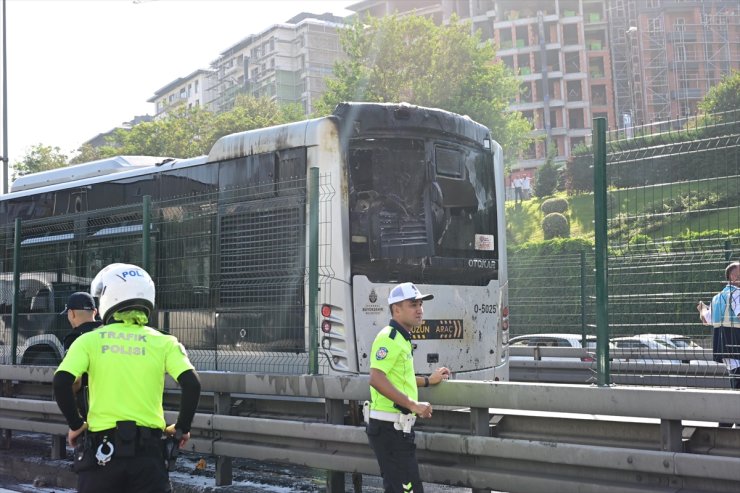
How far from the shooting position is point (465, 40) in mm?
42094

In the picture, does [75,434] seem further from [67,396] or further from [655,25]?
[655,25]

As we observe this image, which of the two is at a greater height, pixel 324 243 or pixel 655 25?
pixel 655 25

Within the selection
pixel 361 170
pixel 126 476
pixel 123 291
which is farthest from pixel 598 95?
pixel 126 476

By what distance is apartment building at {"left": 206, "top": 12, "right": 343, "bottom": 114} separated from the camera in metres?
108

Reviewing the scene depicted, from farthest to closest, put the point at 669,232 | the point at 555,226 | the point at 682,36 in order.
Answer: the point at 682,36 < the point at 555,226 < the point at 669,232

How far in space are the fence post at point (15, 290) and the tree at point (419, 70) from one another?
3137 cm

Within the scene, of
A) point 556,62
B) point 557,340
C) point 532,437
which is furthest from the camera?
point 556,62

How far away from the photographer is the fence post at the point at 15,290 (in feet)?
35.2

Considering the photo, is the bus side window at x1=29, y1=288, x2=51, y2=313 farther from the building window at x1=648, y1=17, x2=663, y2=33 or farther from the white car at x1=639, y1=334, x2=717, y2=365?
the building window at x1=648, y1=17, x2=663, y2=33

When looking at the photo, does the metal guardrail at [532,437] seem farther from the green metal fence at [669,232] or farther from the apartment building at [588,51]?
the apartment building at [588,51]

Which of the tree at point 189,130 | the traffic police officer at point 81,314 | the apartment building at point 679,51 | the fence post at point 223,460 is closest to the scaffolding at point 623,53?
the apartment building at point 679,51

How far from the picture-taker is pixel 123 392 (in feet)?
15.7

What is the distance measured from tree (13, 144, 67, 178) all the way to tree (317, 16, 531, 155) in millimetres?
22516

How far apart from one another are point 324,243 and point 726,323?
4.21 metres
